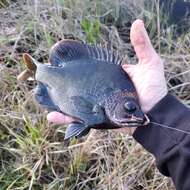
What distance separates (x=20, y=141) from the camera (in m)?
2.83

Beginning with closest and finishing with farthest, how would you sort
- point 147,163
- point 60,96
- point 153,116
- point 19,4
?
point 153,116, point 60,96, point 147,163, point 19,4

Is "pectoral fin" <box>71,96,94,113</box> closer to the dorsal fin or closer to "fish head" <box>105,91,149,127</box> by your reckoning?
"fish head" <box>105,91,149,127</box>

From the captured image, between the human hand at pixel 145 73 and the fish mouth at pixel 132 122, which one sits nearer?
the fish mouth at pixel 132 122

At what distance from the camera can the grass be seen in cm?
267

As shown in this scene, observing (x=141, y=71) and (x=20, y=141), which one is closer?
(x=141, y=71)

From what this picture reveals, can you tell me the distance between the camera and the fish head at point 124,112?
1775mm

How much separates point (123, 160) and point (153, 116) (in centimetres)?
84

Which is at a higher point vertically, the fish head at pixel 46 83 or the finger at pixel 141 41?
the finger at pixel 141 41

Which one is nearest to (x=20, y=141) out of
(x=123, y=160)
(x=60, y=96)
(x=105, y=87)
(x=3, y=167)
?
(x=3, y=167)

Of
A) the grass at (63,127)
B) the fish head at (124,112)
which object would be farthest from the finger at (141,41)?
the grass at (63,127)

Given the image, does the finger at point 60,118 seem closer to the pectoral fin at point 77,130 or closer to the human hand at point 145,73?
the pectoral fin at point 77,130

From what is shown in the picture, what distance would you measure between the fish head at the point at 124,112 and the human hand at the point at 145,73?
12 cm

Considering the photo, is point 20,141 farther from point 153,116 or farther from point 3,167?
point 153,116

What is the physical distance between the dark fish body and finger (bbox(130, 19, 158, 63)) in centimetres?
11
